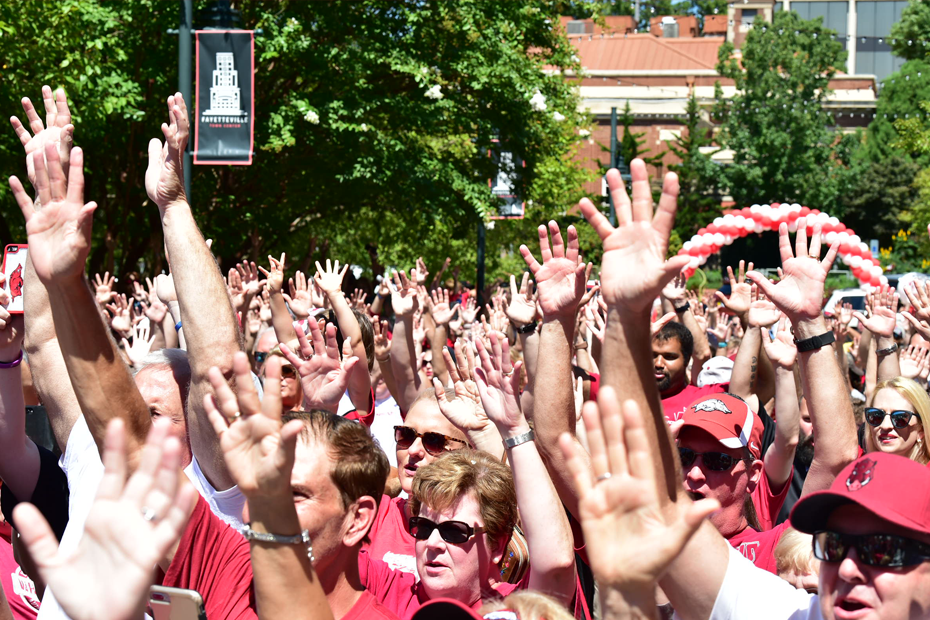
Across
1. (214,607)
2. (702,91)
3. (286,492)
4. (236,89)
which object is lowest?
(214,607)

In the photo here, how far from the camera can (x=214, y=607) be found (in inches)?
119

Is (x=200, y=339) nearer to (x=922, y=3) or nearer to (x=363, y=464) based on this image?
(x=363, y=464)

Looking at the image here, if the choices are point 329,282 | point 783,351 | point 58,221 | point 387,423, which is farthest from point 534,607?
point 329,282

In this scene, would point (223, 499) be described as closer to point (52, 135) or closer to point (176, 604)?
point (176, 604)

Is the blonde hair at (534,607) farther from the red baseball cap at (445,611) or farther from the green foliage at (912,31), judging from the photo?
the green foliage at (912,31)

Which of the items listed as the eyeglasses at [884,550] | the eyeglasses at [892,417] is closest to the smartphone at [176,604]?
the eyeglasses at [884,550]

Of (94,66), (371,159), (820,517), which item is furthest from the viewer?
(371,159)

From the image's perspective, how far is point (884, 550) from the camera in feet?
8.12

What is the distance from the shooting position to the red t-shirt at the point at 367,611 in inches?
119

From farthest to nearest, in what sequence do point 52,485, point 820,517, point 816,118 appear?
point 816,118, point 52,485, point 820,517

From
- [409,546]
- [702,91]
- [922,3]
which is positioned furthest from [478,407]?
[702,91]

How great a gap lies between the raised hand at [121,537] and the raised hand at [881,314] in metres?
5.85

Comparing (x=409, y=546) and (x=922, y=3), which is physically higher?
(x=922, y=3)

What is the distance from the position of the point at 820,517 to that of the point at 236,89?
849 centimetres
